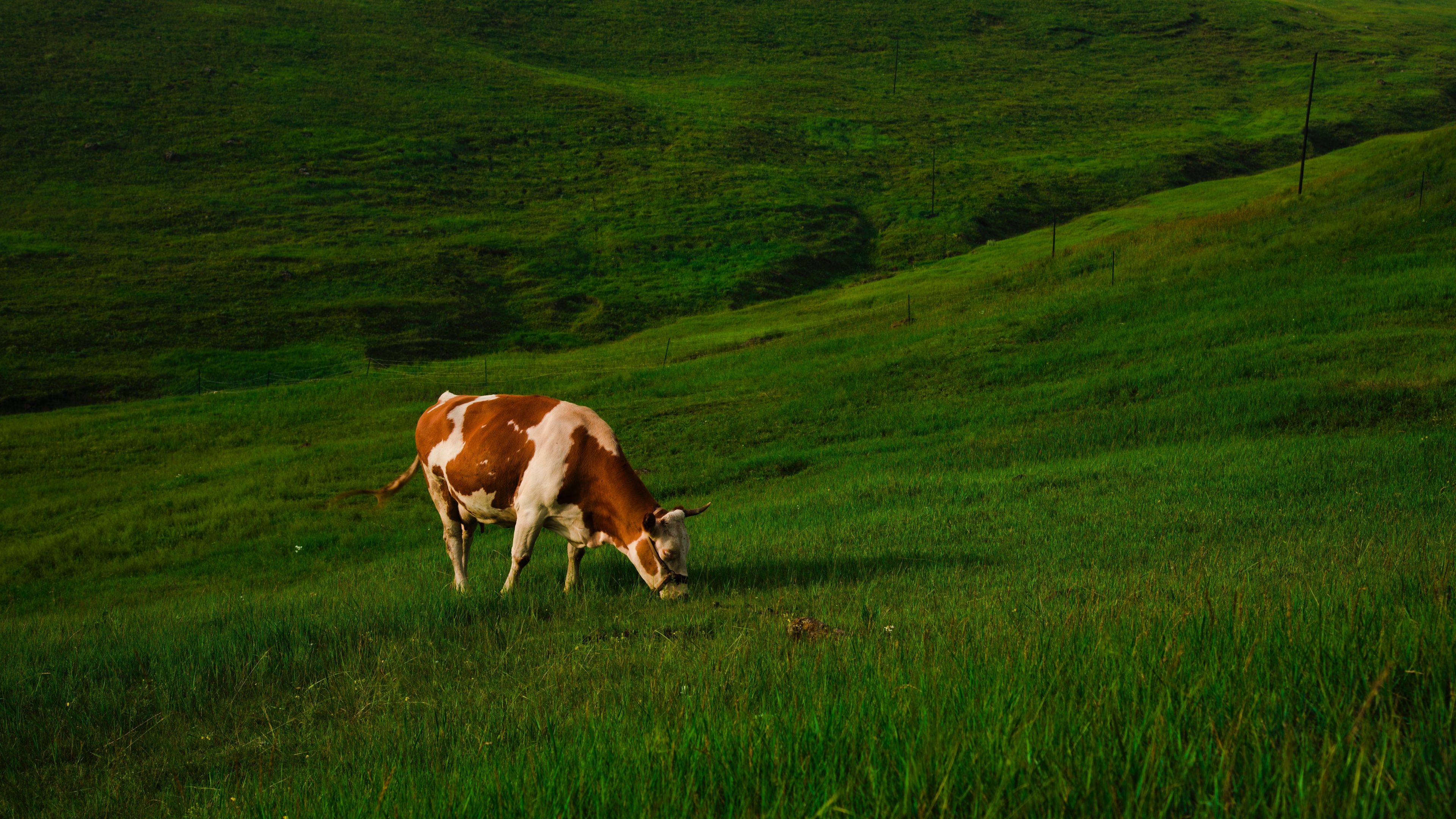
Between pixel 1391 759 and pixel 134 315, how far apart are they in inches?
2489

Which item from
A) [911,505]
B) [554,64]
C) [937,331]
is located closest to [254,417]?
[937,331]

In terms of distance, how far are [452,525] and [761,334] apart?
3500 centimetres

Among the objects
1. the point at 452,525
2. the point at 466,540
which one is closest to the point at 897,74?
the point at 466,540

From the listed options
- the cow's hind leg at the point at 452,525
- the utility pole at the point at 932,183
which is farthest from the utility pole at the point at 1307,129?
the cow's hind leg at the point at 452,525

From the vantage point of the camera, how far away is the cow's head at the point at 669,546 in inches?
369

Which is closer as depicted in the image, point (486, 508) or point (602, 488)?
point (602, 488)

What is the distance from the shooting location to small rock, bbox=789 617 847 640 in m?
5.96

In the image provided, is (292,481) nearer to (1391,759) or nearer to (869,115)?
(1391,759)

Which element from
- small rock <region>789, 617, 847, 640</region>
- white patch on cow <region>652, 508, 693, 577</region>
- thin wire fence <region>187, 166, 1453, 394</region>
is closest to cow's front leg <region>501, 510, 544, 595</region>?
white patch on cow <region>652, 508, 693, 577</region>

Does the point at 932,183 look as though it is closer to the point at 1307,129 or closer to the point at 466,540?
the point at 1307,129

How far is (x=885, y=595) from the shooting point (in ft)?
26.8

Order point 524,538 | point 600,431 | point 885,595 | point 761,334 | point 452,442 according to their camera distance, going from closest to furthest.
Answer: point 885,595
point 524,538
point 600,431
point 452,442
point 761,334

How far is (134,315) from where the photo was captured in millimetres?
53000

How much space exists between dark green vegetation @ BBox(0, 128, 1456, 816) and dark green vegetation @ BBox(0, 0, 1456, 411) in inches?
1096
